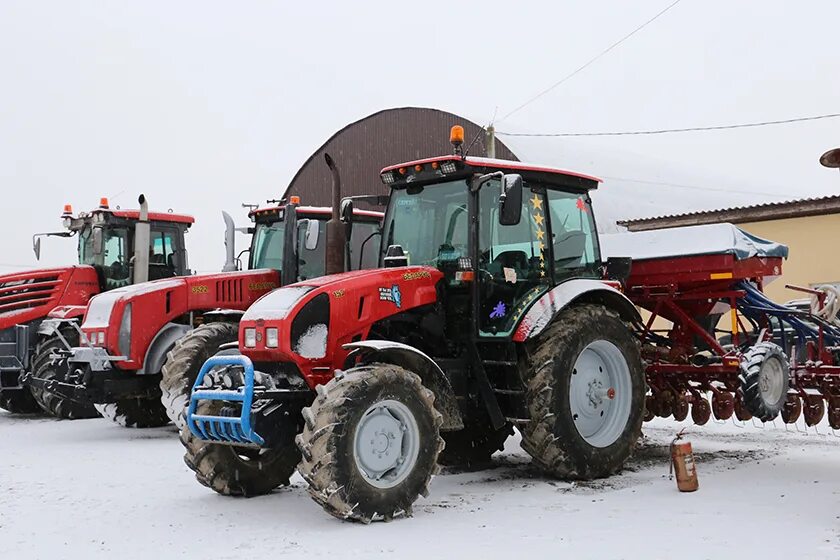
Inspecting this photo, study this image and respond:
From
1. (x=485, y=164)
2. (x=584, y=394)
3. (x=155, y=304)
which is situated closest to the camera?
(x=485, y=164)

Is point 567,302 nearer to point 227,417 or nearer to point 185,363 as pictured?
point 227,417

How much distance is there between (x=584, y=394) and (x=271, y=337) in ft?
8.39

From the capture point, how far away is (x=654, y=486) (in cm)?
653

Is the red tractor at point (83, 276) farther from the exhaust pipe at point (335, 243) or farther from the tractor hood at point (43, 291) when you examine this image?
the exhaust pipe at point (335, 243)

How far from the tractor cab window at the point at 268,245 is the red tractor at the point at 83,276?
1.95m

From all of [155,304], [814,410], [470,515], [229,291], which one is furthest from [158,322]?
[814,410]

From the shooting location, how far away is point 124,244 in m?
12.0

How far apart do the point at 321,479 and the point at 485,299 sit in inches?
81.0

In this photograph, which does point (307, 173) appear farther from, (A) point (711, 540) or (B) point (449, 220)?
(A) point (711, 540)

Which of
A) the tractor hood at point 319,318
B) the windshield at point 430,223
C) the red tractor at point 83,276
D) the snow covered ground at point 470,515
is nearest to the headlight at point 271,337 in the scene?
the tractor hood at point 319,318

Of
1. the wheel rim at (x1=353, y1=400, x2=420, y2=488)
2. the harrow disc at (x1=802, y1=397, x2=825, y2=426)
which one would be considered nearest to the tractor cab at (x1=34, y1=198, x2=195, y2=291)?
the wheel rim at (x1=353, y1=400, x2=420, y2=488)

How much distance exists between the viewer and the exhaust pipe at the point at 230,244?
387 inches

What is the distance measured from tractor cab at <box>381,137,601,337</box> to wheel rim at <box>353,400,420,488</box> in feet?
3.94

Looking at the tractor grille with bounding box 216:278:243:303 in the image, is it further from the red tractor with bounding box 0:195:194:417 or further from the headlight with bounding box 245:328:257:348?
the headlight with bounding box 245:328:257:348
